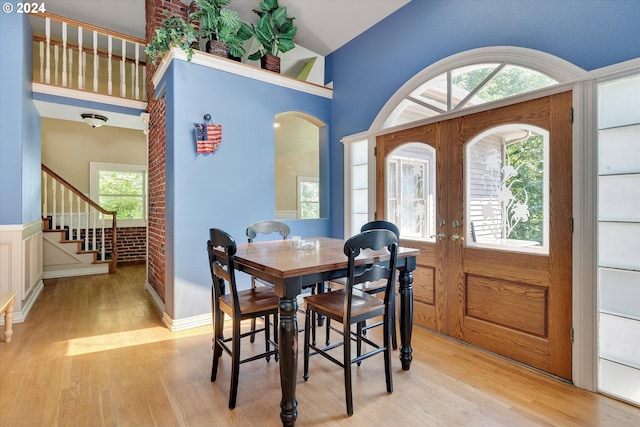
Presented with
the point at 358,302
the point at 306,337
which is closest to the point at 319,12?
the point at 358,302

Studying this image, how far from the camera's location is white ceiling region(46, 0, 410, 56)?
3.49 m

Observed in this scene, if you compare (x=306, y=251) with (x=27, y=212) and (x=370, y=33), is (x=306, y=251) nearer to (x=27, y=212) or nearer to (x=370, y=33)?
(x=370, y=33)

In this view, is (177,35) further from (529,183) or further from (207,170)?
(529,183)

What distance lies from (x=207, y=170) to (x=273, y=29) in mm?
A: 1881

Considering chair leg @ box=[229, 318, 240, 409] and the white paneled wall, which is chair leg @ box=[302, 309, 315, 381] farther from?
the white paneled wall

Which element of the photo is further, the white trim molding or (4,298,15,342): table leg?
the white trim molding

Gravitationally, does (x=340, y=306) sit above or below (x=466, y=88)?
below

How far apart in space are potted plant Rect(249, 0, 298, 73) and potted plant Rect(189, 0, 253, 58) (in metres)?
0.34

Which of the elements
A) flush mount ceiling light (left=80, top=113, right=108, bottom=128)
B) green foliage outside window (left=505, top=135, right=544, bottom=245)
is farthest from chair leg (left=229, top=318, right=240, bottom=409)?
flush mount ceiling light (left=80, top=113, right=108, bottom=128)

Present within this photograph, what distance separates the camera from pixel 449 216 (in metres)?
2.84

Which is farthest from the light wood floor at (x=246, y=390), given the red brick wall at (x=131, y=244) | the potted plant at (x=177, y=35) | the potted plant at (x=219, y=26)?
the red brick wall at (x=131, y=244)

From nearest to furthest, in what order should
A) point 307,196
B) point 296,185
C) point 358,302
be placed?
point 358,302, point 296,185, point 307,196

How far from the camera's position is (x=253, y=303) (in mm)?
2076

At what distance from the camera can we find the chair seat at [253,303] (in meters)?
1.99
